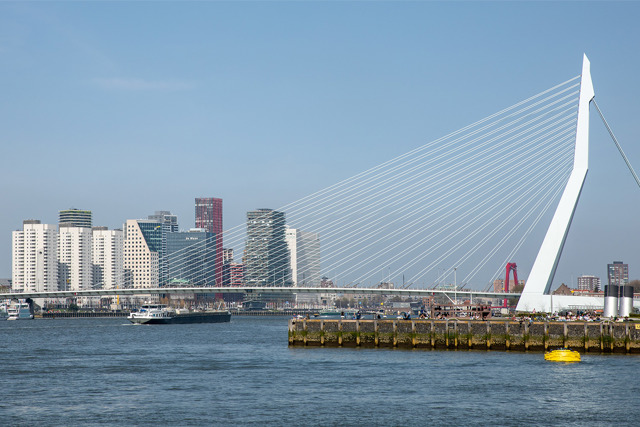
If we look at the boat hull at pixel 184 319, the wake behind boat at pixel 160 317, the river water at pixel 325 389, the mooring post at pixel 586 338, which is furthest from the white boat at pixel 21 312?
the mooring post at pixel 586 338

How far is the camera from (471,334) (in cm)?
5403

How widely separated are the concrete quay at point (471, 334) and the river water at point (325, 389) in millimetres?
1558

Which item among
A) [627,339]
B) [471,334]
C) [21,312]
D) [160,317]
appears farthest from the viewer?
[21,312]

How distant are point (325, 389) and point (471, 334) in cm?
1952

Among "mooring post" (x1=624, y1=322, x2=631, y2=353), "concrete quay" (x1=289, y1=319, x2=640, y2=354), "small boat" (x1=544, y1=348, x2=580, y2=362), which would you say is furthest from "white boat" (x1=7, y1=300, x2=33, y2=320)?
"mooring post" (x1=624, y1=322, x2=631, y2=353)

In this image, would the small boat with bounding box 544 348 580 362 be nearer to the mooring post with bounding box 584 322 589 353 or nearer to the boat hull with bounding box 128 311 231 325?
the mooring post with bounding box 584 322 589 353

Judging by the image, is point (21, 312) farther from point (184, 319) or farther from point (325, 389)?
point (325, 389)

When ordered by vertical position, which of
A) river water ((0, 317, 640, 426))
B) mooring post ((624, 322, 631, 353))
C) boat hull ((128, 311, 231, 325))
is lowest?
boat hull ((128, 311, 231, 325))

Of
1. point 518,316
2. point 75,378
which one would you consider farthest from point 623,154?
point 75,378

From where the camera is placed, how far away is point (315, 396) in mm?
35219

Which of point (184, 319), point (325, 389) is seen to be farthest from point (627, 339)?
point (184, 319)

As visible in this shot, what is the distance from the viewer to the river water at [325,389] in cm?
3056

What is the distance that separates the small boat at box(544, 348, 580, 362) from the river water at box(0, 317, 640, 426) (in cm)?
91

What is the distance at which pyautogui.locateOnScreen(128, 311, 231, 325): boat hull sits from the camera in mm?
126750
